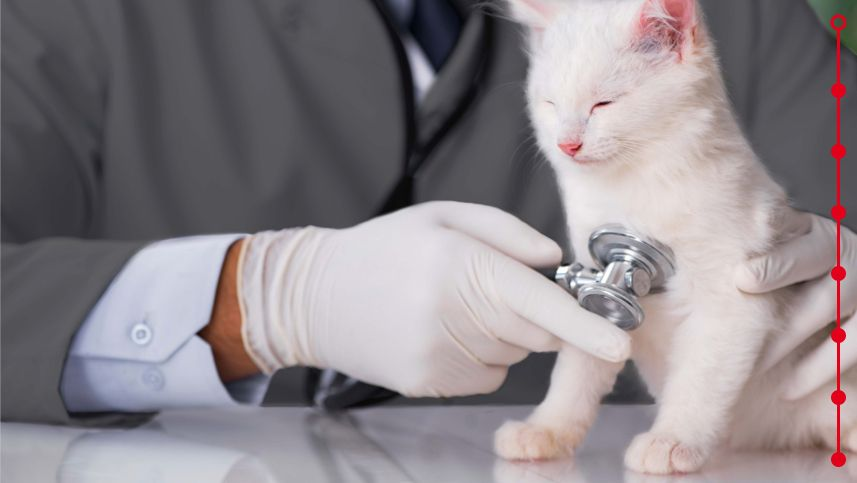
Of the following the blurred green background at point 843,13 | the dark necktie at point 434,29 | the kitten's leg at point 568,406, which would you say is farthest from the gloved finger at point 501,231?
the blurred green background at point 843,13

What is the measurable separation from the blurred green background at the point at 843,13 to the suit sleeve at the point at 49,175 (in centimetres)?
122

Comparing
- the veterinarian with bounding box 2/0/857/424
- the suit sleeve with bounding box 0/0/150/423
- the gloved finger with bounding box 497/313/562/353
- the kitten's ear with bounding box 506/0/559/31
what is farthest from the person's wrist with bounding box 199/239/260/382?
the kitten's ear with bounding box 506/0/559/31

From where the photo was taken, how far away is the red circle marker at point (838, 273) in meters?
1.05

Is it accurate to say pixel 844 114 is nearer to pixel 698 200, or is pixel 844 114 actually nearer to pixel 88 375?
pixel 698 200

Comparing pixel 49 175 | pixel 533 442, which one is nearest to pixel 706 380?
pixel 533 442

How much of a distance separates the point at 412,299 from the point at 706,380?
35 cm

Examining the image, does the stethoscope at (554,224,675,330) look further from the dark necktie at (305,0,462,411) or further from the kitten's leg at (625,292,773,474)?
the dark necktie at (305,0,462,411)

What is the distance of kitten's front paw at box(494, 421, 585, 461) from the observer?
95 cm

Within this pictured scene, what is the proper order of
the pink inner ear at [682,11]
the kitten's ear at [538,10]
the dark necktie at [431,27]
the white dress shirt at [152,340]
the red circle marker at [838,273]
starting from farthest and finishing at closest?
the dark necktie at [431,27]
the white dress shirt at [152,340]
the red circle marker at [838,273]
the kitten's ear at [538,10]
the pink inner ear at [682,11]

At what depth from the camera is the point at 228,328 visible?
1.24 meters

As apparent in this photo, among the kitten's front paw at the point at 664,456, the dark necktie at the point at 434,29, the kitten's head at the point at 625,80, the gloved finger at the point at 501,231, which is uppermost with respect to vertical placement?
the kitten's head at the point at 625,80

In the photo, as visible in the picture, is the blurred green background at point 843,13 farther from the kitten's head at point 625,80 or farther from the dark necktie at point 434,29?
the kitten's head at point 625,80

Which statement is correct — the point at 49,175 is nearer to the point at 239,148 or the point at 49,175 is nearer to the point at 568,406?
the point at 239,148

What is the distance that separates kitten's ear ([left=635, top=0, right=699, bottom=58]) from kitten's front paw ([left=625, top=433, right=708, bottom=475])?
0.36 meters
